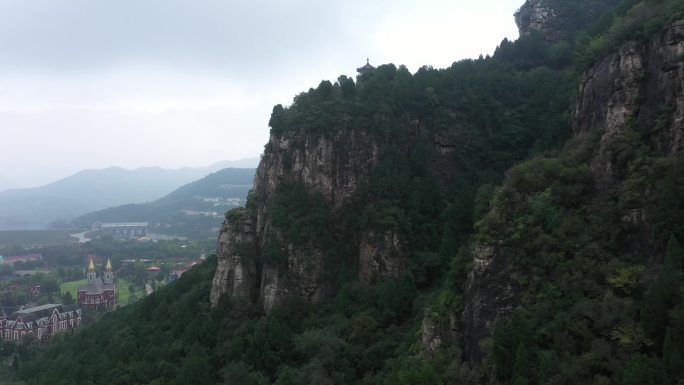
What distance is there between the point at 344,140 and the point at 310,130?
2.11 metres

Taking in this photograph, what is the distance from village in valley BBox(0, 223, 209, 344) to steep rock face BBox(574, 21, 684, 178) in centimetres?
5003

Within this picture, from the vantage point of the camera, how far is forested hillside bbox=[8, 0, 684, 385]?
58.6ft

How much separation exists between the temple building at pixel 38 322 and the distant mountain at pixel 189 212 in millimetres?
72767

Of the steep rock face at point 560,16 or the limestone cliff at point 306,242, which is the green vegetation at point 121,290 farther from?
the steep rock face at point 560,16

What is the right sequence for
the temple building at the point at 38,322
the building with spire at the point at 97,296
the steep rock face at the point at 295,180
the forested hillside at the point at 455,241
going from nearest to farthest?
1. the forested hillside at the point at 455,241
2. the steep rock face at the point at 295,180
3. the temple building at the point at 38,322
4. the building with spire at the point at 97,296

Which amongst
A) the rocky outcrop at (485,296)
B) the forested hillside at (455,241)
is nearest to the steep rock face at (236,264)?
the forested hillside at (455,241)

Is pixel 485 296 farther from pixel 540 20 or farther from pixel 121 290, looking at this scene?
pixel 121 290

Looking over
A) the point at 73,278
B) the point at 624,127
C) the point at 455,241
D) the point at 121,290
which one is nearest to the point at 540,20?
the point at 455,241

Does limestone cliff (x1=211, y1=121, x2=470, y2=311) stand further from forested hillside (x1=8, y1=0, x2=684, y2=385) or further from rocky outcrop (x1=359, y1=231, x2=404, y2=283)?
forested hillside (x1=8, y1=0, x2=684, y2=385)

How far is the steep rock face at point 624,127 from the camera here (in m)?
19.8

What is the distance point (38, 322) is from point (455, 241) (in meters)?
51.4

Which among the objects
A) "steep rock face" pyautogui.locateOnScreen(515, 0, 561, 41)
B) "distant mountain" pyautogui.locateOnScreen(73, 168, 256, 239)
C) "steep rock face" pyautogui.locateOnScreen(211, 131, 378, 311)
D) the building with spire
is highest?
"steep rock face" pyautogui.locateOnScreen(515, 0, 561, 41)

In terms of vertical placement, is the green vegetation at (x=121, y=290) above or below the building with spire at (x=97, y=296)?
below

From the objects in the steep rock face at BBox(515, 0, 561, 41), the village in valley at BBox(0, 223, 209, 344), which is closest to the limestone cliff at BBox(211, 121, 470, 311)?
the steep rock face at BBox(515, 0, 561, 41)
